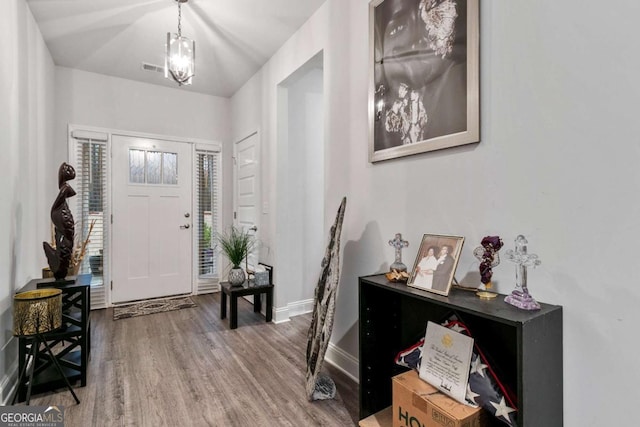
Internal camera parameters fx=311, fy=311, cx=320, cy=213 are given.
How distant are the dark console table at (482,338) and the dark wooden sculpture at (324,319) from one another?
25 centimetres

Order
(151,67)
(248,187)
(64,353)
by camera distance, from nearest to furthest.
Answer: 1. (64,353)
2. (151,67)
3. (248,187)

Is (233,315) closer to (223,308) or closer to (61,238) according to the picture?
(223,308)

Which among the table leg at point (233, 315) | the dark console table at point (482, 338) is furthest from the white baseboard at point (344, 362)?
the table leg at point (233, 315)

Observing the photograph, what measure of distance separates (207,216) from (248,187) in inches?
37.0

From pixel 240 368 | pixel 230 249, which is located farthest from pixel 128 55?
pixel 240 368

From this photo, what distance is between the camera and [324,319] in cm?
188

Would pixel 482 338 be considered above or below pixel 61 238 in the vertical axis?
below

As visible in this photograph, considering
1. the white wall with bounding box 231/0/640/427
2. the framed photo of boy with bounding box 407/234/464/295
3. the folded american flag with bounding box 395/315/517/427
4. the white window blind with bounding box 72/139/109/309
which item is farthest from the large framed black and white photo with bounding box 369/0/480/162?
the white window blind with bounding box 72/139/109/309

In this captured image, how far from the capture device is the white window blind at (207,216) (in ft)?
14.4

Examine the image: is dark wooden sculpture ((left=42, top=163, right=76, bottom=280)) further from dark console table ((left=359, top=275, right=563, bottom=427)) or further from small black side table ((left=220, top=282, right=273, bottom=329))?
dark console table ((left=359, top=275, right=563, bottom=427))

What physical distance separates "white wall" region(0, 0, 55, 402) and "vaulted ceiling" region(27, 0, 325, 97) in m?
0.24

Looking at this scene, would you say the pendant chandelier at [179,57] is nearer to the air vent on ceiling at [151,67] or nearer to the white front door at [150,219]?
the air vent on ceiling at [151,67]

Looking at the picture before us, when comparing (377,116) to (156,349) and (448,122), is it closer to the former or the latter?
(448,122)

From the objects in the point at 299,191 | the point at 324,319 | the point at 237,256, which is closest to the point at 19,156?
the point at 237,256
